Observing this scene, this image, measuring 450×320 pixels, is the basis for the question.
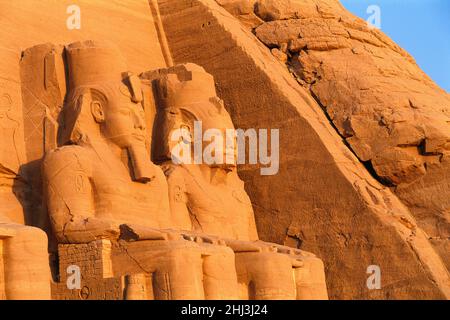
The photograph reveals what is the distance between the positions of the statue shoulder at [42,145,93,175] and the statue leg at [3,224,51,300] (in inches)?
53.8

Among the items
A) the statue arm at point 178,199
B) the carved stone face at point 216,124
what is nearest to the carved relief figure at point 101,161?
the statue arm at point 178,199

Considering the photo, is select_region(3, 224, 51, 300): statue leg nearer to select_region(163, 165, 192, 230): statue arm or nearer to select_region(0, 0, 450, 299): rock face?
select_region(0, 0, 450, 299): rock face

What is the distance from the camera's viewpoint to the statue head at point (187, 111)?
1302 cm

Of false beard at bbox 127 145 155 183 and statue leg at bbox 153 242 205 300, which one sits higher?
false beard at bbox 127 145 155 183

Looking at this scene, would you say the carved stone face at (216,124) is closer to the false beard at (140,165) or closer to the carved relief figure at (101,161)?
the carved relief figure at (101,161)

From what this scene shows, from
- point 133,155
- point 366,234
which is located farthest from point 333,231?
point 133,155

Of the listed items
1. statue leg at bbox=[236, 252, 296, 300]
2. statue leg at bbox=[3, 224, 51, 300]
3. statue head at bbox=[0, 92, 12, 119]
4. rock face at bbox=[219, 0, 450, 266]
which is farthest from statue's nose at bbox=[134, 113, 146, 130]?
rock face at bbox=[219, 0, 450, 266]

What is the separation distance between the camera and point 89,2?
14516mm

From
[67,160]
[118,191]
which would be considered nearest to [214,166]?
[118,191]

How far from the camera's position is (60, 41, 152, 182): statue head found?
11953 mm

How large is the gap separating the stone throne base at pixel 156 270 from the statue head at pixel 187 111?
184cm

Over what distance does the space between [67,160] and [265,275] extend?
7.15 ft

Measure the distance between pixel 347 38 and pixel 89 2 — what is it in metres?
3.29

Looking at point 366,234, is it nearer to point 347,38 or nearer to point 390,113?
point 390,113
